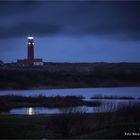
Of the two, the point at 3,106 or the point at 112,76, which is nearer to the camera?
the point at 3,106

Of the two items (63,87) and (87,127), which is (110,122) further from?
(63,87)

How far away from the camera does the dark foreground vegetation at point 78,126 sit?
2103cm

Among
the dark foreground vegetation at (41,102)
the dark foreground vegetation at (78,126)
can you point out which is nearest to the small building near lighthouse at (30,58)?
the dark foreground vegetation at (41,102)

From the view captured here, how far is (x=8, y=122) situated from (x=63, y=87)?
57593 millimetres

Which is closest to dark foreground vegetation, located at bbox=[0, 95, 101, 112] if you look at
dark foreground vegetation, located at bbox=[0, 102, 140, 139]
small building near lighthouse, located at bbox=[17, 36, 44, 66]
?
dark foreground vegetation, located at bbox=[0, 102, 140, 139]

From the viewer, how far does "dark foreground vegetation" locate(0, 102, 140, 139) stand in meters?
21.0

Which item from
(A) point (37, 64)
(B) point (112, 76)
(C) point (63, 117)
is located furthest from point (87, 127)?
(A) point (37, 64)

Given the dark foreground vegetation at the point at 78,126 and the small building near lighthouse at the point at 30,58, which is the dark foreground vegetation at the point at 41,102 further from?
the small building near lighthouse at the point at 30,58

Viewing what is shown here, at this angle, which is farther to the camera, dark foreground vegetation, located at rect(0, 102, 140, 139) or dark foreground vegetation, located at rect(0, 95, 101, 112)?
dark foreground vegetation, located at rect(0, 95, 101, 112)

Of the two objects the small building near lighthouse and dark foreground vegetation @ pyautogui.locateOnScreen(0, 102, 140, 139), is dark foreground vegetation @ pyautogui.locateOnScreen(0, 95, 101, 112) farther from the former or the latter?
the small building near lighthouse

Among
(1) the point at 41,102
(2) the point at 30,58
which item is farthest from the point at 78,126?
(2) the point at 30,58

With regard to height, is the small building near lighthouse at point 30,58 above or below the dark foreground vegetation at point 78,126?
above

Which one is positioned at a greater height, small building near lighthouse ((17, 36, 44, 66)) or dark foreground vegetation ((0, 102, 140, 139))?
small building near lighthouse ((17, 36, 44, 66))

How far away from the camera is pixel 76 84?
8856cm
